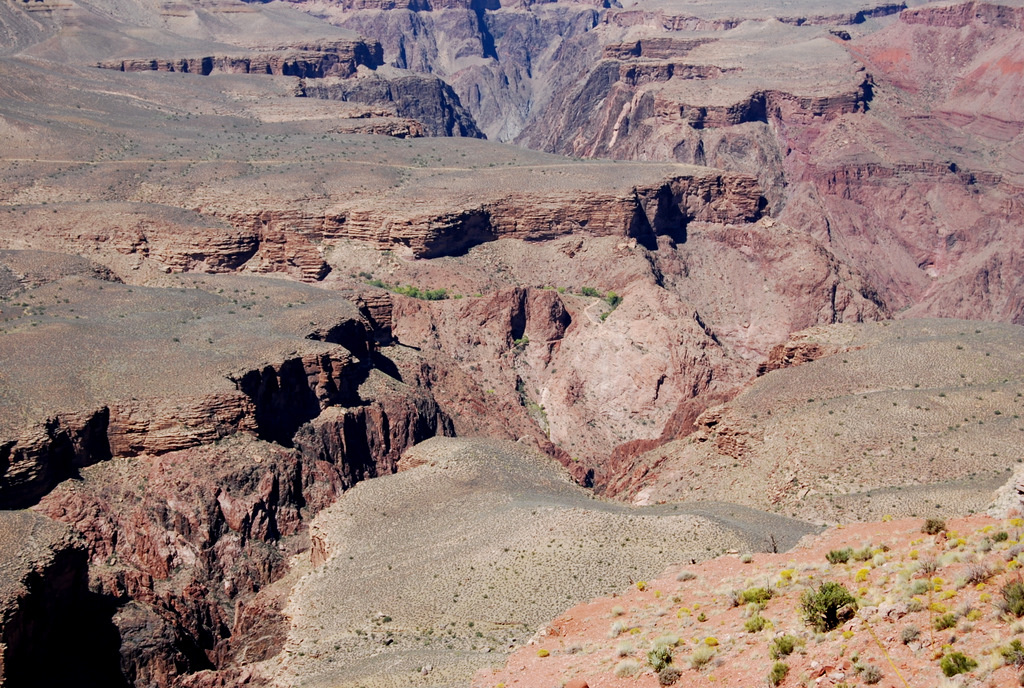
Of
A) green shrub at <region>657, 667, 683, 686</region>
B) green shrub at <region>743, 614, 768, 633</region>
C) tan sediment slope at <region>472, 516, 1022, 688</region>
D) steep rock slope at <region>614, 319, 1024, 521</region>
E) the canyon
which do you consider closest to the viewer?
tan sediment slope at <region>472, 516, 1022, 688</region>

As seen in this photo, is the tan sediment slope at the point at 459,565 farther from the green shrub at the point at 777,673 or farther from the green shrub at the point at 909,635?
the green shrub at the point at 909,635

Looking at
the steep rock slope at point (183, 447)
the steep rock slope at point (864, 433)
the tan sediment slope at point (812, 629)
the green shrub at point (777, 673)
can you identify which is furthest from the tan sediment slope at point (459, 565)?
the green shrub at point (777, 673)

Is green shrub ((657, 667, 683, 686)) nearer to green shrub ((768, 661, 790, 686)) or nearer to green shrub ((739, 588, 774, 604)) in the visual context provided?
green shrub ((768, 661, 790, 686))

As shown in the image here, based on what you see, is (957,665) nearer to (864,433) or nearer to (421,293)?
(864,433)

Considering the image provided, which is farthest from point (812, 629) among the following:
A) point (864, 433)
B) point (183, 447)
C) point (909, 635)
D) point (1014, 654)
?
point (183, 447)

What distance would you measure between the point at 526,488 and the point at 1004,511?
27390mm

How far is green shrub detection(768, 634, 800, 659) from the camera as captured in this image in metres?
23.5

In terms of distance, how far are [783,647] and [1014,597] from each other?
171 inches

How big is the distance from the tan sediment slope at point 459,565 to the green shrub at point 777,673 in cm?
1233

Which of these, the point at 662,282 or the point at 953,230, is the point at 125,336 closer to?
the point at 662,282

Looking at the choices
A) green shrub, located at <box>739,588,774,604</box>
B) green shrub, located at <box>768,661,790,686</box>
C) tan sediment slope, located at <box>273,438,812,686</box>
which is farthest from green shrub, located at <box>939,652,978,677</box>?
tan sediment slope, located at <box>273,438,812,686</box>

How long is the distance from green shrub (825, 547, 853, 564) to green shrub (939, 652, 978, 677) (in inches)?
309

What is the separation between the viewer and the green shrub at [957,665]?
20078 mm

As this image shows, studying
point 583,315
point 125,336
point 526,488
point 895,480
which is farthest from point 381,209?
point 895,480
